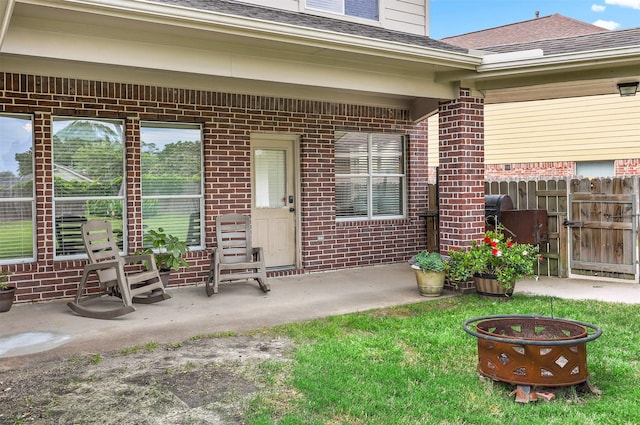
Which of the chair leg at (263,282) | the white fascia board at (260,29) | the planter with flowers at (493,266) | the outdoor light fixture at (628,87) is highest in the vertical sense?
the white fascia board at (260,29)

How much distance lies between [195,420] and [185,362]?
1.08 m

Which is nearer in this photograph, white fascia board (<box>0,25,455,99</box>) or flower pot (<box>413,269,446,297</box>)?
white fascia board (<box>0,25,455,99</box>)

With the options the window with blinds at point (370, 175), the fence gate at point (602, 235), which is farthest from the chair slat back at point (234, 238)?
the fence gate at point (602, 235)

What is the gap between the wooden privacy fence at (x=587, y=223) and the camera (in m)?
7.26

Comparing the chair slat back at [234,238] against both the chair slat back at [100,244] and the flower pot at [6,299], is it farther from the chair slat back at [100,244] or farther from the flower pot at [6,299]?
the flower pot at [6,299]

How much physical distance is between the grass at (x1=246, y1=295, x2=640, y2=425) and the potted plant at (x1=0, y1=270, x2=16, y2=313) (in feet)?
10.1

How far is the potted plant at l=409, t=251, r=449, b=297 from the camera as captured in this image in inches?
256

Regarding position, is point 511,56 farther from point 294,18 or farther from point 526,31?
point 526,31

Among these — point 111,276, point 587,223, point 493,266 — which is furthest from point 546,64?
point 111,276

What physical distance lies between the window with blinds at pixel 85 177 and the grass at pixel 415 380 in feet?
10.2

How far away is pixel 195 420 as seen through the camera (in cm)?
314

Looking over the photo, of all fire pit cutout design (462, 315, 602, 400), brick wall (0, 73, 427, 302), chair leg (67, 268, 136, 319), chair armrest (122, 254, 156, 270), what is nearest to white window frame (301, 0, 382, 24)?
brick wall (0, 73, 427, 302)

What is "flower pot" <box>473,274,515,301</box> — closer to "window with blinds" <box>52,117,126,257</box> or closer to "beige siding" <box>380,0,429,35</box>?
"beige siding" <box>380,0,429,35</box>

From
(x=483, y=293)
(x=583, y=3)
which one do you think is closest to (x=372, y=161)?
(x=483, y=293)
